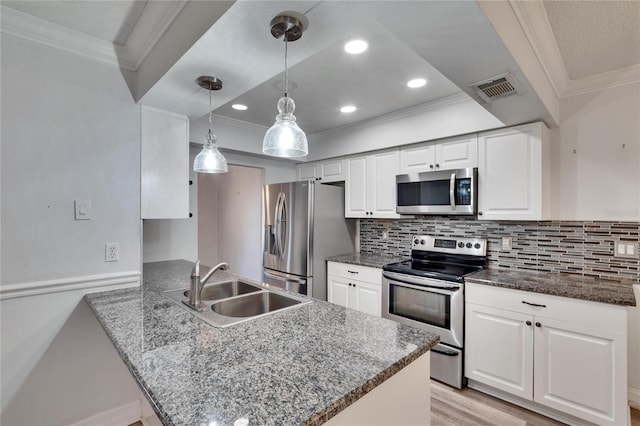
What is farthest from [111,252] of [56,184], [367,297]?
[367,297]

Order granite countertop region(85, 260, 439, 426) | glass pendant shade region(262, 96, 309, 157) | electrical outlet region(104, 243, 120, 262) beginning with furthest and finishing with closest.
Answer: electrical outlet region(104, 243, 120, 262) → glass pendant shade region(262, 96, 309, 157) → granite countertop region(85, 260, 439, 426)

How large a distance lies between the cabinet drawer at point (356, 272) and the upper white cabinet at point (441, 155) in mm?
1040

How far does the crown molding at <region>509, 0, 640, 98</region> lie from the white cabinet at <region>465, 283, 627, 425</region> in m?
1.54

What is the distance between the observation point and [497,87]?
Result: 163 centimetres

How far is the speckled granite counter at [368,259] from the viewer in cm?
288

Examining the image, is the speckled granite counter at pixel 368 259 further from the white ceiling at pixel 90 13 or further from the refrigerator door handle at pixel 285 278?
the white ceiling at pixel 90 13

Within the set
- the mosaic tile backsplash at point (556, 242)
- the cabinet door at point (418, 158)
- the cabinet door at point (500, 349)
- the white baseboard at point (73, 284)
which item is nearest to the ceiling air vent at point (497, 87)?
the cabinet door at point (418, 158)

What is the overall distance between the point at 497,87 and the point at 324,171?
2.27 metres

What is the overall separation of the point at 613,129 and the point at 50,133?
12.3ft

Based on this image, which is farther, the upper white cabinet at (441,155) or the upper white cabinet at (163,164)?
the upper white cabinet at (441,155)

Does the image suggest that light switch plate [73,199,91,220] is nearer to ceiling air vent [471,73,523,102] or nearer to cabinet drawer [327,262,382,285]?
cabinet drawer [327,262,382,285]

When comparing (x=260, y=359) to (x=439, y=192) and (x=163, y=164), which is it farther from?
(x=439, y=192)

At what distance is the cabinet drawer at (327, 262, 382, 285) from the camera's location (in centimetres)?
278

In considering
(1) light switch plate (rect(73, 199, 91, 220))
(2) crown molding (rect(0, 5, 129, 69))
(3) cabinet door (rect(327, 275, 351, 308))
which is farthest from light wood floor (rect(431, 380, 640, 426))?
(2) crown molding (rect(0, 5, 129, 69))
